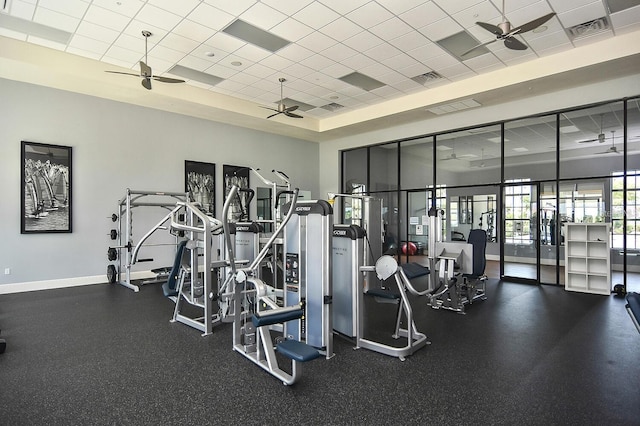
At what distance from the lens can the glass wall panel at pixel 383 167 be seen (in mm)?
9844

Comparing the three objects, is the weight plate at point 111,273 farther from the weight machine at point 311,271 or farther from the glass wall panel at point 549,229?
the glass wall panel at point 549,229

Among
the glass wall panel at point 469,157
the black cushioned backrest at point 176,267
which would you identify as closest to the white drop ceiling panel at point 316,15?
the black cushioned backrest at point 176,267

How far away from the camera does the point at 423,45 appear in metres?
5.76

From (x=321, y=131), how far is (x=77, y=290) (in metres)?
6.80

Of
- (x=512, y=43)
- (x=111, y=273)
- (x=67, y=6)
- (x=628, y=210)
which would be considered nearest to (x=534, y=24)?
Answer: (x=512, y=43)

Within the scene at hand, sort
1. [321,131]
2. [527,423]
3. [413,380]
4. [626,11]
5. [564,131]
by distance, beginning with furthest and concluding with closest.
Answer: [321,131] → [564,131] → [626,11] → [413,380] → [527,423]

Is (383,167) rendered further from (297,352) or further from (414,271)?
(297,352)

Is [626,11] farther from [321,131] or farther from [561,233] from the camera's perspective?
[321,131]

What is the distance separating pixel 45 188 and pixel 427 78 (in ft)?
24.6

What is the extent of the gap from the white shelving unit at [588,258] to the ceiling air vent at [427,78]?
145 inches

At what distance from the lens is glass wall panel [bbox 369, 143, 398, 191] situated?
9.84 m

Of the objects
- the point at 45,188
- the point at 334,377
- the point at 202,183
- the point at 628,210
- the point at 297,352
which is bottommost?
the point at 334,377

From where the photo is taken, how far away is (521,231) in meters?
7.59

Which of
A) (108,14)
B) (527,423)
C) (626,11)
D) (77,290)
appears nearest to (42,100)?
(108,14)
